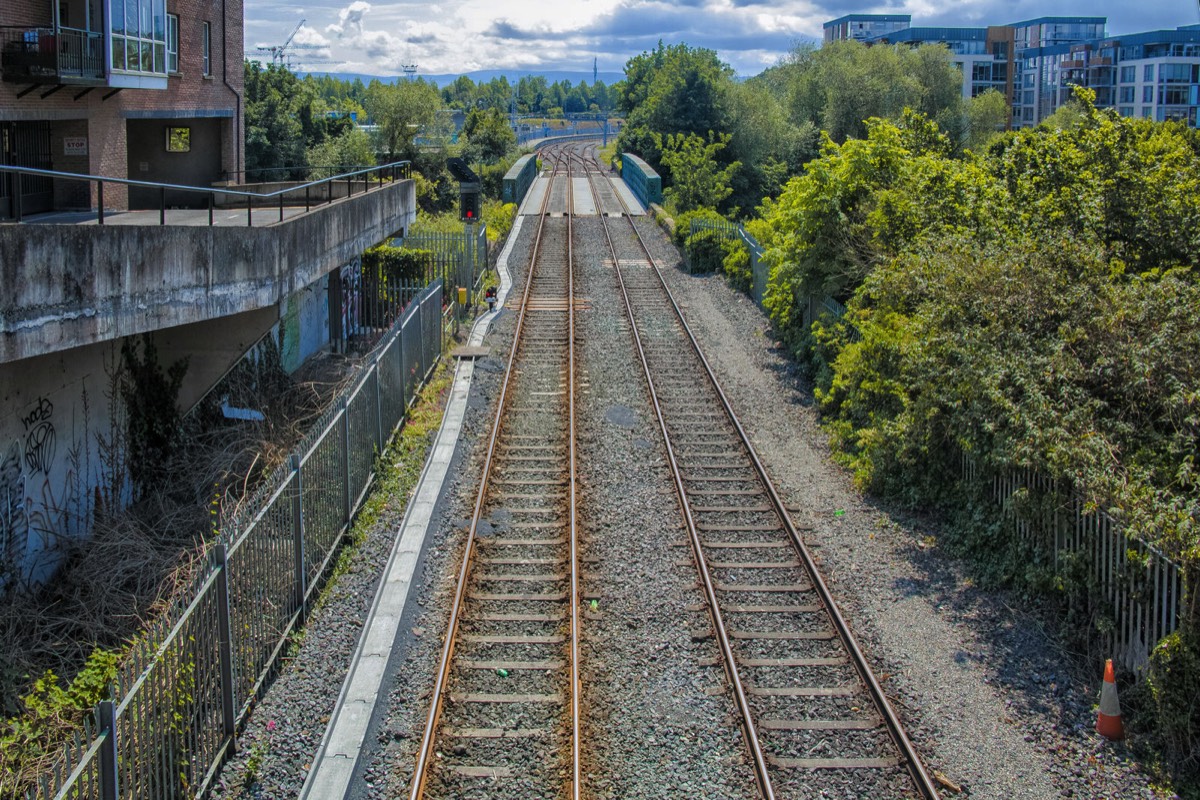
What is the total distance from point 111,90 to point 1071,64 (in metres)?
101

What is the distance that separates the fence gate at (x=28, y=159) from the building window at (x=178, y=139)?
21.2 feet

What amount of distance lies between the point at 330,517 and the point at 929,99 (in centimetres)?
7444

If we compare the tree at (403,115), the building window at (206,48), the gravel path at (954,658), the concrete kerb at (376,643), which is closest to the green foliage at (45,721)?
the concrete kerb at (376,643)

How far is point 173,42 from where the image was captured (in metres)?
24.0

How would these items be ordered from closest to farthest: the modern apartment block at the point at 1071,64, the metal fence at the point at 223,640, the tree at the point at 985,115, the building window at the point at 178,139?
the metal fence at the point at 223,640 → the building window at the point at 178,139 → the tree at the point at 985,115 → the modern apartment block at the point at 1071,64

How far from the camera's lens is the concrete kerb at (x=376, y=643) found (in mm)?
8492

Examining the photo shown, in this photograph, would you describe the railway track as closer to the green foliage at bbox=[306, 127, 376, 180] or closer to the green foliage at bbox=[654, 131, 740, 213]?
the green foliage at bbox=[654, 131, 740, 213]

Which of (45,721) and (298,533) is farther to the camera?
(298,533)

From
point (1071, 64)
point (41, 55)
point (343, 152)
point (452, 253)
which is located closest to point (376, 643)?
point (41, 55)

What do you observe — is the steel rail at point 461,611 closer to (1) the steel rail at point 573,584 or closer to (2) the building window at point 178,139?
(1) the steel rail at point 573,584

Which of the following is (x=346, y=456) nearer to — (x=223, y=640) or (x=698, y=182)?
(x=223, y=640)

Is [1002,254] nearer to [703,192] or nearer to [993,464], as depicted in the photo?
[993,464]

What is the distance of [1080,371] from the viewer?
11.7 meters

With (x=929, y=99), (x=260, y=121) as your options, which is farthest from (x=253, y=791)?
(x=929, y=99)
